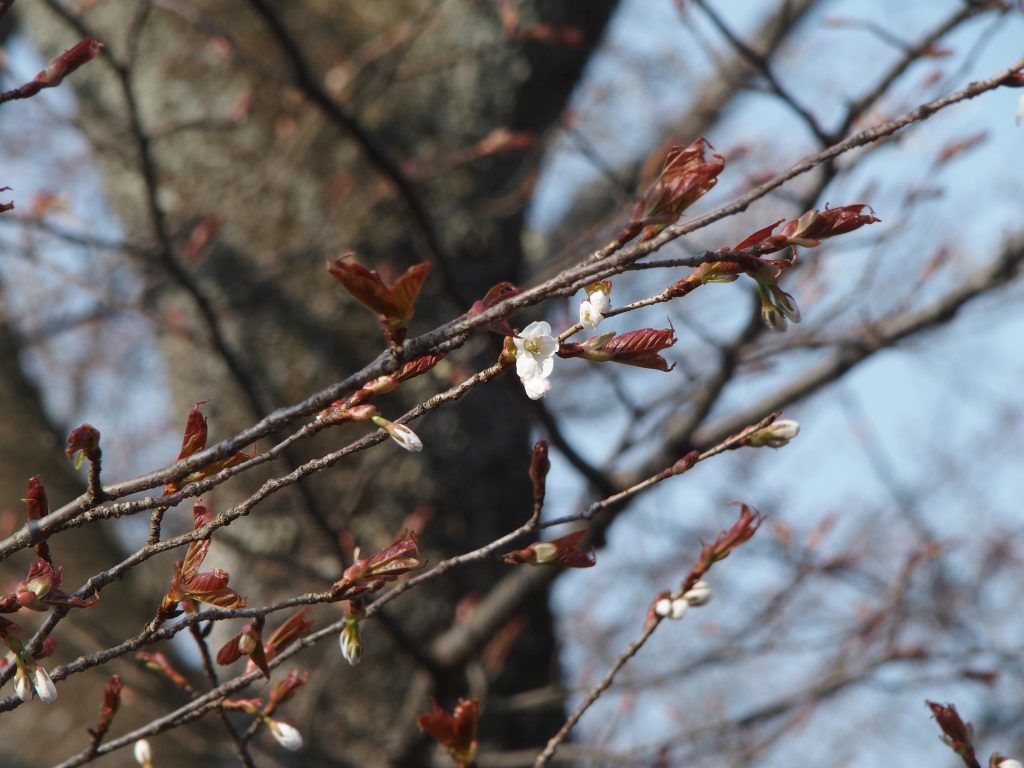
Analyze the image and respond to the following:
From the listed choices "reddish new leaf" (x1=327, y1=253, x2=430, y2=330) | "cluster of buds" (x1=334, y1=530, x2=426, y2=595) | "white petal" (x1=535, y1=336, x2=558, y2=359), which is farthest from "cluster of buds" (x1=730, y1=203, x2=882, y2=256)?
"cluster of buds" (x1=334, y1=530, x2=426, y2=595)

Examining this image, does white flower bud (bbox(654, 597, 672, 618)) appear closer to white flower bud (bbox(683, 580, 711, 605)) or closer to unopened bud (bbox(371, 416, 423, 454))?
white flower bud (bbox(683, 580, 711, 605))

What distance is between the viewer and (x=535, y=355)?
870 millimetres

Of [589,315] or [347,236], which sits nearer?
[589,315]

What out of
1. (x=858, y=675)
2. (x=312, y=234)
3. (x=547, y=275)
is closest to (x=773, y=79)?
(x=547, y=275)

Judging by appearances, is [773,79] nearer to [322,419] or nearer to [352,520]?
[322,419]

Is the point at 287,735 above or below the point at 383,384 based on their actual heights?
below

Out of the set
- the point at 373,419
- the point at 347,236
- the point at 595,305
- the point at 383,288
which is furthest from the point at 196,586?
the point at 347,236

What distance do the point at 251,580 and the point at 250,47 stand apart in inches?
72.2

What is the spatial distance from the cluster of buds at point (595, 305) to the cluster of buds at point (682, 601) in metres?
0.44

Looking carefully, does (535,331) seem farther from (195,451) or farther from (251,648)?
(251,648)

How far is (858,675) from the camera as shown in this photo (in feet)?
7.98

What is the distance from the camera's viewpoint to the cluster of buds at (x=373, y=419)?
0.87 meters

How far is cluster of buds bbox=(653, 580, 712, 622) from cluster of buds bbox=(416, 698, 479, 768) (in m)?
0.28

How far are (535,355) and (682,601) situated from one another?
1.58 ft
